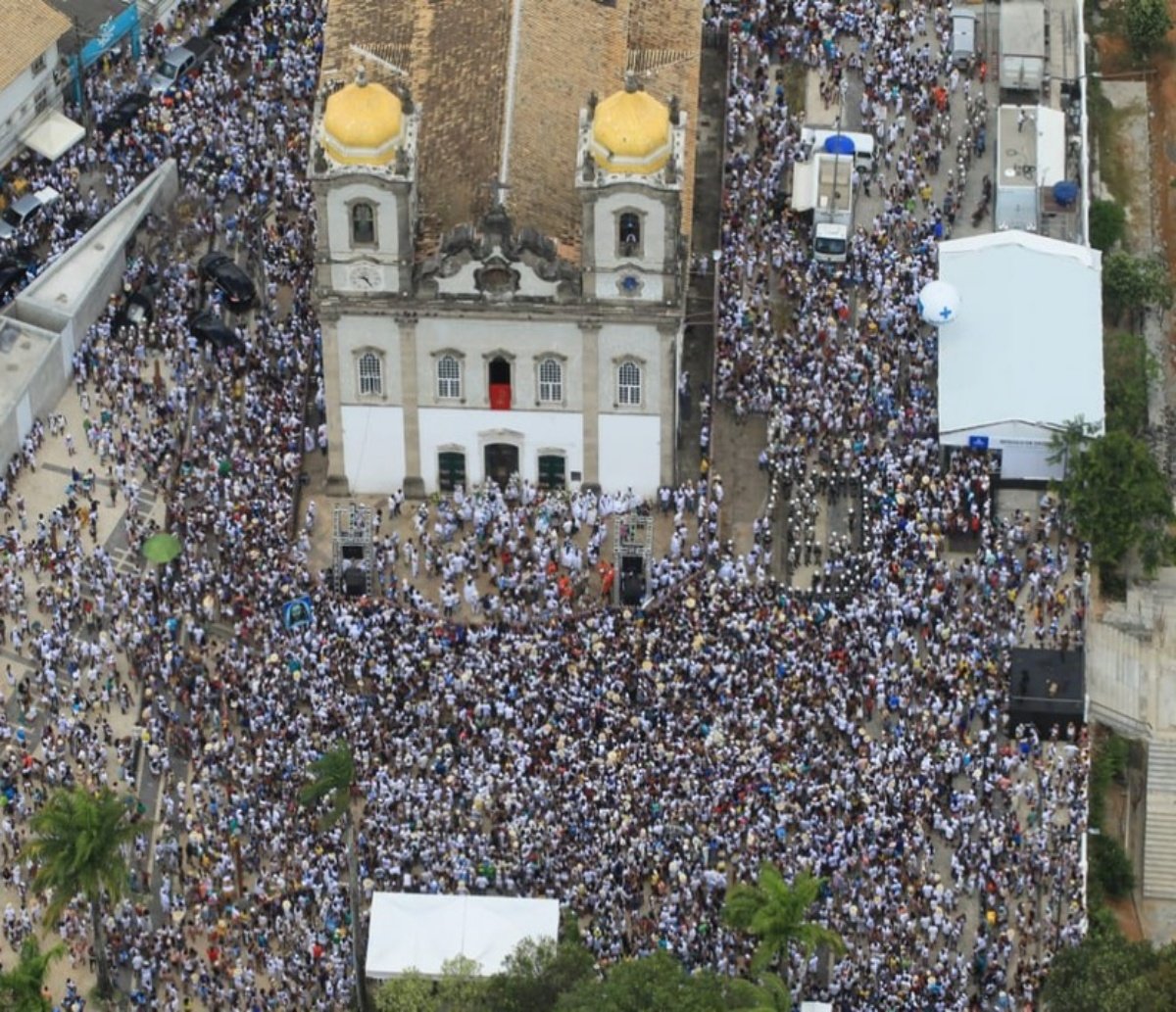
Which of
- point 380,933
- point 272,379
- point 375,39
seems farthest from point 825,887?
point 375,39

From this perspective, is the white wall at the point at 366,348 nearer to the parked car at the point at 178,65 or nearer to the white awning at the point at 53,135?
the white awning at the point at 53,135

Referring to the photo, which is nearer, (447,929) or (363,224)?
(447,929)

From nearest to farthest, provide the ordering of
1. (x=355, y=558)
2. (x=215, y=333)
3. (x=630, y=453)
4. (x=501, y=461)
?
(x=355, y=558)
(x=630, y=453)
(x=501, y=461)
(x=215, y=333)

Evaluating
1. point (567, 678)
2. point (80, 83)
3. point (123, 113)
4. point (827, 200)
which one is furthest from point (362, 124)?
point (80, 83)

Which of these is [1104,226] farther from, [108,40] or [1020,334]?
[108,40]

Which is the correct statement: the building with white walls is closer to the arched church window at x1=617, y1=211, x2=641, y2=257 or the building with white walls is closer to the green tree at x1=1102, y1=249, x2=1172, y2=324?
the arched church window at x1=617, y1=211, x2=641, y2=257

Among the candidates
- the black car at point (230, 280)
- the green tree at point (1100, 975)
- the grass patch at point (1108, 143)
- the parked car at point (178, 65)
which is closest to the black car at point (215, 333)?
the black car at point (230, 280)
